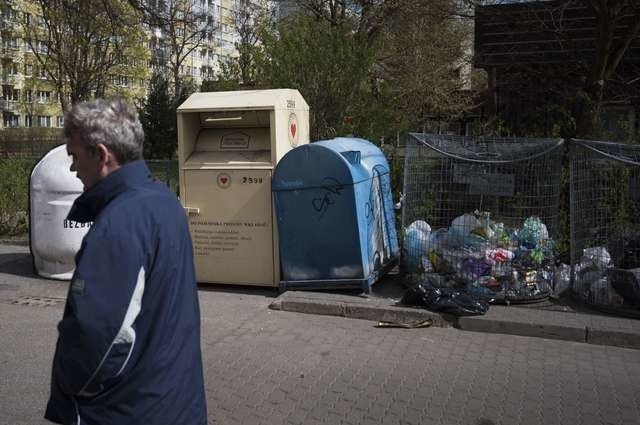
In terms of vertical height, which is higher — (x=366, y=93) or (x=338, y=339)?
(x=366, y=93)

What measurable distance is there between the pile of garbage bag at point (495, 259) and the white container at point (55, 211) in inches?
158

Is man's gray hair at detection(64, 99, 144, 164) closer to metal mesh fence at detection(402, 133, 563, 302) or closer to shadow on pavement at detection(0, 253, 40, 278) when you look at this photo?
metal mesh fence at detection(402, 133, 563, 302)

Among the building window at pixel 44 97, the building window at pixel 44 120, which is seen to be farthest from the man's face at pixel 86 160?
the building window at pixel 44 120

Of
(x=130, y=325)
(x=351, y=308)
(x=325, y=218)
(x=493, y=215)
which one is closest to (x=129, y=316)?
(x=130, y=325)

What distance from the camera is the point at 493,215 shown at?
654 cm

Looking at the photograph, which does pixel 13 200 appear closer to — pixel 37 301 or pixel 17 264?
pixel 17 264

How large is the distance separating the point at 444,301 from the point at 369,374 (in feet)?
5.00

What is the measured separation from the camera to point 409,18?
19.4 m

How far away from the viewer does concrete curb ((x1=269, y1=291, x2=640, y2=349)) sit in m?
5.52

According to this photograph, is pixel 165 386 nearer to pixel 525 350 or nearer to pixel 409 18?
pixel 525 350

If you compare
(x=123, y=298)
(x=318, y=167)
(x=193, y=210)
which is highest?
(x=318, y=167)

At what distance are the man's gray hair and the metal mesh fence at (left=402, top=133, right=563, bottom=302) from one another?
4.69 meters

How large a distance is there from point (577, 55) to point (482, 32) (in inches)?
68.9

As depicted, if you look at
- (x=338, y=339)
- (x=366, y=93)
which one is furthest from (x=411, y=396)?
(x=366, y=93)
